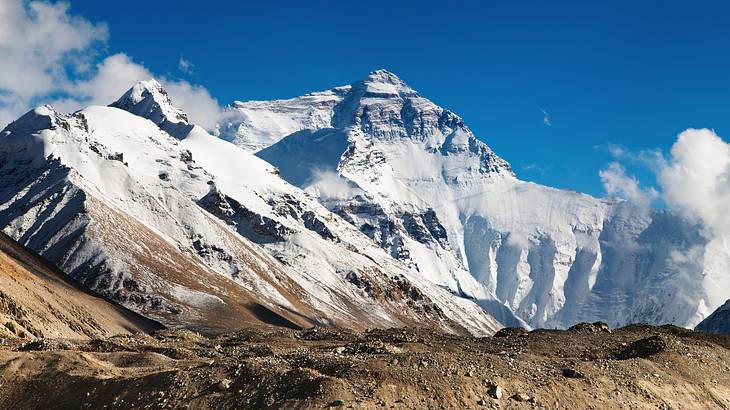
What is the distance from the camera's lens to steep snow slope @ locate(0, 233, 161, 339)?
107 metres

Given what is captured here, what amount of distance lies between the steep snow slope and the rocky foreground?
71.5 ft

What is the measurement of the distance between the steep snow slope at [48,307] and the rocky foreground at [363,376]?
21.8 meters

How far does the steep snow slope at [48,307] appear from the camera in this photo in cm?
10662

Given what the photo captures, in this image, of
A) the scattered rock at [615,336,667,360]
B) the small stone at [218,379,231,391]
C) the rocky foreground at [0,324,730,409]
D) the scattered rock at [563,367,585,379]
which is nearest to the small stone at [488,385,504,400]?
the rocky foreground at [0,324,730,409]

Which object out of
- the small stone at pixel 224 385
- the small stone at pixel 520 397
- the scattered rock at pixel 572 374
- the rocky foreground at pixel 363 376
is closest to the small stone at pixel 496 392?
the rocky foreground at pixel 363 376

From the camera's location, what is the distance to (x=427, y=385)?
49750 millimetres

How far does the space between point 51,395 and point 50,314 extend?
262ft

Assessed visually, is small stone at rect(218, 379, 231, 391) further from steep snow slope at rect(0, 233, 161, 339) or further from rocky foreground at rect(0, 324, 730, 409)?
steep snow slope at rect(0, 233, 161, 339)

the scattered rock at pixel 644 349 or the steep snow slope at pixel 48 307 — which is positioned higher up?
the scattered rock at pixel 644 349

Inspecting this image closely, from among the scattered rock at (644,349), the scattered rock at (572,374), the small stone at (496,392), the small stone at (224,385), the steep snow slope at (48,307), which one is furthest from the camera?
the steep snow slope at (48,307)

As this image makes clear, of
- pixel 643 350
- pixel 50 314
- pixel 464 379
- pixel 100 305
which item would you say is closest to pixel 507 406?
pixel 464 379

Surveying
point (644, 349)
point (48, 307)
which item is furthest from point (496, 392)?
point (48, 307)

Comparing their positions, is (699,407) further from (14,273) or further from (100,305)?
(100,305)

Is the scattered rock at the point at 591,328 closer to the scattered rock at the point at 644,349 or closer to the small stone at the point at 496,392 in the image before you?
the scattered rock at the point at 644,349
